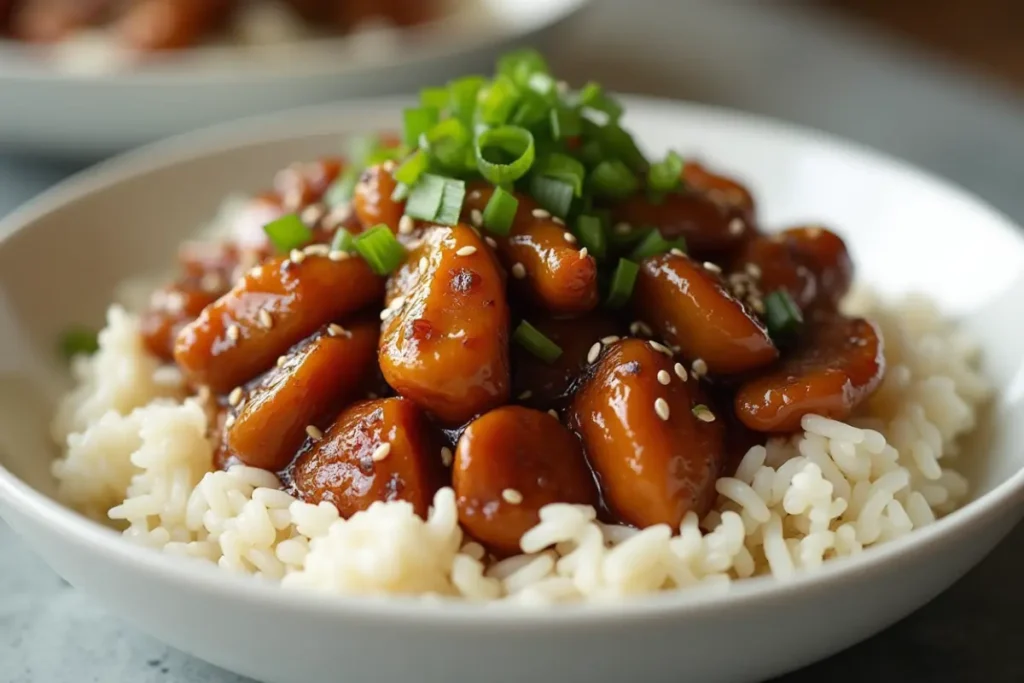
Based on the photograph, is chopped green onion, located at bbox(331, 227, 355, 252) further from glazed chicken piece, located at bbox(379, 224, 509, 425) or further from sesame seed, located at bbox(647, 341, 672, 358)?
sesame seed, located at bbox(647, 341, 672, 358)

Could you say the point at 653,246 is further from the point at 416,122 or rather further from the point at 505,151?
the point at 416,122

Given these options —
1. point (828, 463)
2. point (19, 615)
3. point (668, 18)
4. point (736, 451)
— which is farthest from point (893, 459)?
point (668, 18)

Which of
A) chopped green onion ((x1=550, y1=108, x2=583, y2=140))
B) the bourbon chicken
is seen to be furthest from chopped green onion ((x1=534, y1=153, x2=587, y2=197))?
chopped green onion ((x1=550, y1=108, x2=583, y2=140))

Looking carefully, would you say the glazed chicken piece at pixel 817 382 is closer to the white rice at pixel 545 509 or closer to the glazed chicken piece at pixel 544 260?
the white rice at pixel 545 509

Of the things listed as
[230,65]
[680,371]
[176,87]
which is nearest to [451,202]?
[680,371]

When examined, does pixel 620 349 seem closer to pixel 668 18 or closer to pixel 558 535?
pixel 558 535
